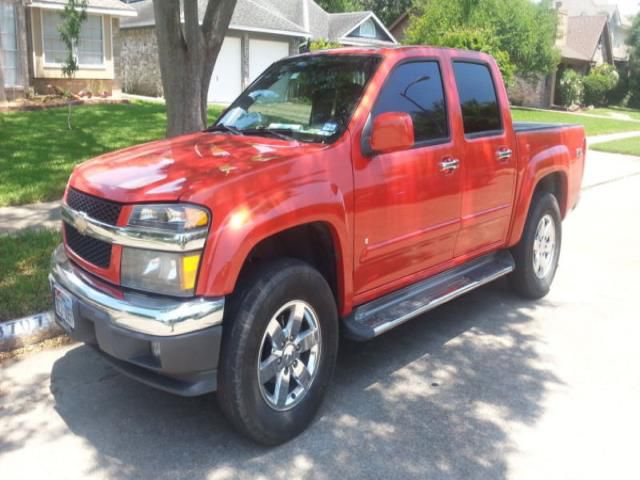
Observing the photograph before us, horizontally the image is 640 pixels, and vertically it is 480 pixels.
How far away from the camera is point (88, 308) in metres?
3.43

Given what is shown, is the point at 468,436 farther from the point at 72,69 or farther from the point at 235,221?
the point at 72,69

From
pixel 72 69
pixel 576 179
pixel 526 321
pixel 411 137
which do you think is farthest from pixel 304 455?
pixel 72 69

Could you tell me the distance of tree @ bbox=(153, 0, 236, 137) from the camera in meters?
7.23

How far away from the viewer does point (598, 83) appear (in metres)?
41.6

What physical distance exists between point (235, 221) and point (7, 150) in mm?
9214

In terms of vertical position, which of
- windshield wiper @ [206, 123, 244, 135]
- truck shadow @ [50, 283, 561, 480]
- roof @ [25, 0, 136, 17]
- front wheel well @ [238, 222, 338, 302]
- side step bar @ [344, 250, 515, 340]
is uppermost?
roof @ [25, 0, 136, 17]

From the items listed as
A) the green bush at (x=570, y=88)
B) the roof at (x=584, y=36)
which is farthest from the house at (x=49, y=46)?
the roof at (x=584, y=36)

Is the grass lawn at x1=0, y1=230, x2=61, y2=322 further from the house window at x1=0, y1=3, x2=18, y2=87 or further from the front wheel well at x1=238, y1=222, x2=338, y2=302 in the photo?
the house window at x1=0, y1=3, x2=18, y2=87

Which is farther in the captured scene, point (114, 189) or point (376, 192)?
point (376, 192)

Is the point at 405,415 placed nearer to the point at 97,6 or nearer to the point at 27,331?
the point at 27,331

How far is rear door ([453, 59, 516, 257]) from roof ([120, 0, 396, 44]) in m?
20.2

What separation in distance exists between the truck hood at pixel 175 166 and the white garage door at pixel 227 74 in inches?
901

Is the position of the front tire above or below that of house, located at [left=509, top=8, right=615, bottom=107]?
below

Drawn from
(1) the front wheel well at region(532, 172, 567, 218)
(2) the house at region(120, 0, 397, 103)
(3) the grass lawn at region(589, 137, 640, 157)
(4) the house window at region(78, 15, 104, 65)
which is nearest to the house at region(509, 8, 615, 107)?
(2) the house at region(120, 0, 397, 103)
